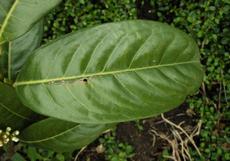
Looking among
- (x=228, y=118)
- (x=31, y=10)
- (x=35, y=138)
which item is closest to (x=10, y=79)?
(x=35, y=138)

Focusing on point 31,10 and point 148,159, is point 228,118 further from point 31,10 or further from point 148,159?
point 31,10

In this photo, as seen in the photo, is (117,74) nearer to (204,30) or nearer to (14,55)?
(14,55)

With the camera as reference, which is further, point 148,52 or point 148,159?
point 148,159

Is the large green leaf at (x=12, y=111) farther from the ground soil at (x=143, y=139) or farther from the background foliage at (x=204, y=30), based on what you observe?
the background foliage at (x=204, y=30)

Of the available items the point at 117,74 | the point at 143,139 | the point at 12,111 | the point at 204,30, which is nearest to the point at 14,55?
the point at 12,111

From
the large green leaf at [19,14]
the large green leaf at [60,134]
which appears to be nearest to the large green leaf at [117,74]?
the large green leaf at [19,14]
